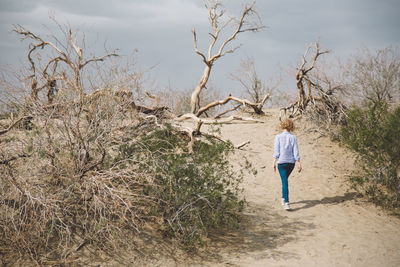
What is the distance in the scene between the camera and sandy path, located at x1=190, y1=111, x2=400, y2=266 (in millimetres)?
5934

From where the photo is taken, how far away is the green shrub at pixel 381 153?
8492 millimetres

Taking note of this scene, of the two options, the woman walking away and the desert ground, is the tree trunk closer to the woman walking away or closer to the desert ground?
the desert ground

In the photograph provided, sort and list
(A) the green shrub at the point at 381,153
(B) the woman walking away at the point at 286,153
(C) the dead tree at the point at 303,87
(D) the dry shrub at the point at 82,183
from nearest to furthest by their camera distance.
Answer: (D) the dry shrub at the point at 82,183 → (B) the woman walking away at the point at 286,153 → (A) the green shrub at the point at 381,153 → (C) the dead tree at the point at 303,87

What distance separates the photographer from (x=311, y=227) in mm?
7074

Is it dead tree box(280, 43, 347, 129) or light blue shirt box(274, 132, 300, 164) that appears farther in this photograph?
dead tree box(280, 43, 347, 129)

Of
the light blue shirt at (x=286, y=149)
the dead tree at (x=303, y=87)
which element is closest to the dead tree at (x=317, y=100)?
the dead tree at (x=303, y=87)

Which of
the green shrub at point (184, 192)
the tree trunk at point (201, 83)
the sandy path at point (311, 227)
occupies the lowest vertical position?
the sandy path at point (311, 227)

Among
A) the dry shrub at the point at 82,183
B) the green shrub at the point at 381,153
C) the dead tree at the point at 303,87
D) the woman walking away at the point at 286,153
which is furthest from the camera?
the dead tree at the point at 303,87

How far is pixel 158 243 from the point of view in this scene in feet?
20.1

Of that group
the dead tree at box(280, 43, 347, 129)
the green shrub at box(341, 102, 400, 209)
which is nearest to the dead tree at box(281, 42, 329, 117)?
the dead tree at box(280, 43, 347, 129)

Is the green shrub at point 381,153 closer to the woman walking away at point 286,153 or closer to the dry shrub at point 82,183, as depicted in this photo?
the woman walking away at point 286,153

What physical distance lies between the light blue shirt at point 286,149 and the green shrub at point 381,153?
1959mm

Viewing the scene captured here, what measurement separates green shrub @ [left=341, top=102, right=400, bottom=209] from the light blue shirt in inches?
77.1

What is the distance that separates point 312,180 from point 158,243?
547 centimetres
